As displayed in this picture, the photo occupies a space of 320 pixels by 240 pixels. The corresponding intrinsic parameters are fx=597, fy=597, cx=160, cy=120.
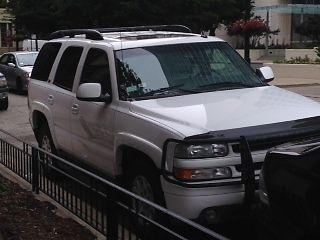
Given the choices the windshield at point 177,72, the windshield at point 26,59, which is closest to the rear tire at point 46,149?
the windshield at point 177,72

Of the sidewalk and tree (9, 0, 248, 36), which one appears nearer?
the sidewalk

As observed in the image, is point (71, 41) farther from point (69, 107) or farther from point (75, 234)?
point (75, 234)

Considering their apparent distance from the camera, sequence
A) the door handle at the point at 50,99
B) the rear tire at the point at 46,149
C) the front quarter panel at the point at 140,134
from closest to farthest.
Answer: the front quarter panel at the point at 140,134
the rear tire at the point at 46,149
the door handle at the point at 50,99

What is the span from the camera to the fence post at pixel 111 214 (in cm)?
477

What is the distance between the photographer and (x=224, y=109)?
517cm

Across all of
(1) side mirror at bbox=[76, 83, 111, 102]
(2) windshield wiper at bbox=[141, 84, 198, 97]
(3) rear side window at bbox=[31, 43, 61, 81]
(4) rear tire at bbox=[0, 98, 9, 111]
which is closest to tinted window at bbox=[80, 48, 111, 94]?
(1) side mirror at bbox=[76, 83, 111, 102]

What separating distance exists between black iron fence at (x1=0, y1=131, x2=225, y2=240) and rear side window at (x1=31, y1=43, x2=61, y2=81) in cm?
113

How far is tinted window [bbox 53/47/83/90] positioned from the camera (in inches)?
277

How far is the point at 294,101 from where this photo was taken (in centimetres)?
560

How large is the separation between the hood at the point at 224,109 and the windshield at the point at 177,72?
0.65 feet

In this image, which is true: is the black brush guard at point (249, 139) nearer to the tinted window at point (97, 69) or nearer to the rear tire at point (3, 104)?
the tinted window at point (97, 69)

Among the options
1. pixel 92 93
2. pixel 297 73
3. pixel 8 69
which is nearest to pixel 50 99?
pixel 92 93

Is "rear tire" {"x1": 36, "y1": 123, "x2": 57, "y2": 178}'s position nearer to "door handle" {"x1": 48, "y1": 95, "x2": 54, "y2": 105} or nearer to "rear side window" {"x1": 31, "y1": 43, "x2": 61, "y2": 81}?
"door handle" {"x1": 48, "y1": 95, "x2": 54, "y2": 105}

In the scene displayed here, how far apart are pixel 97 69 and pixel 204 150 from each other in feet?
7.32
